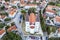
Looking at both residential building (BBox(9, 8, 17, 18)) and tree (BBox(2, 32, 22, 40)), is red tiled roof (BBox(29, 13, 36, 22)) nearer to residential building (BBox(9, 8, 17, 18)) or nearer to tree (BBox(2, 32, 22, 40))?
residential building (BBox(9, 8, 17, 18))

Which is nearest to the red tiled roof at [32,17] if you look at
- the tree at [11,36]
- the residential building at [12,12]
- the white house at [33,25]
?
the white house at [33,25]

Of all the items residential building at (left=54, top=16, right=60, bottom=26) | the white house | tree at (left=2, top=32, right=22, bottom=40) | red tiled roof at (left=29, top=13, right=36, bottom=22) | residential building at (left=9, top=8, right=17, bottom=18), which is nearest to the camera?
tree at (left=2, top=32, right=22, bottom=40)

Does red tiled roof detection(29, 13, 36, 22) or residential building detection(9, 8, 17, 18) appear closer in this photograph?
red tiled roof detection(29, 13, 36, 22)

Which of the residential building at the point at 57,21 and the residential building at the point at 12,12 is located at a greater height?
the residential building at the point at 12,12

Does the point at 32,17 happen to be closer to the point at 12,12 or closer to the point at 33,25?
the point at 33,25

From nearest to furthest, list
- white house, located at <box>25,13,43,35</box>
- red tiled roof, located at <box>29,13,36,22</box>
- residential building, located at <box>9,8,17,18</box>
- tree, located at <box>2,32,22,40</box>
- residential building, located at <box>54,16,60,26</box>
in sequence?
tree, located at <box>2,32,22,40</box>, white house, located at <box>25,13,43,35</box>, red tiled roof, located at <box>29,13,36,22</box>, residential building, located at <box>54,16,60,26</box>, residential building, located at <box>9,8,17,18</box>

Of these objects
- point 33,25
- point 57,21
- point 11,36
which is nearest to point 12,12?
point 33,25

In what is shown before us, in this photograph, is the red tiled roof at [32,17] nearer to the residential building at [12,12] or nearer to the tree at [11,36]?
the residential building at [12,12]

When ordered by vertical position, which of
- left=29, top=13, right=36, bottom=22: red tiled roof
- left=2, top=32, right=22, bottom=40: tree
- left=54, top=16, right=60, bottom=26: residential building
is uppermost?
left=29, top=13, right=36, bottom=22: red tiled roof

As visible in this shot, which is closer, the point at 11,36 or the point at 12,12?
the point at 11,36

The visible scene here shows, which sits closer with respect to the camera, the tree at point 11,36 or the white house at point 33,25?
the tree at point 11,36

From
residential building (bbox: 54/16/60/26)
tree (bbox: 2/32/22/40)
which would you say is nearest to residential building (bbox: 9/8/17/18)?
tree (bbox: 2/32/22/40)
